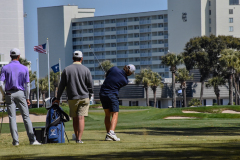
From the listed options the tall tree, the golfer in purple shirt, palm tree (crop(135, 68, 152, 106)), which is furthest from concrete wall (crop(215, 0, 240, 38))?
the golfer in purple shirt

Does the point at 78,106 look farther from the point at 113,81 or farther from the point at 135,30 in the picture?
the point at 135,30

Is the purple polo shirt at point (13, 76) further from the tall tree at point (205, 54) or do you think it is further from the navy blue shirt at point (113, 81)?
the tall tree at point (205, 54)

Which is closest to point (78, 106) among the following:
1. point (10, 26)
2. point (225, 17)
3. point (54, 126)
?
point (54, 126)

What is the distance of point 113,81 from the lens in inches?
413

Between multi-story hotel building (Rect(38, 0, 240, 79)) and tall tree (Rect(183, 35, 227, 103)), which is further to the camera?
multi-story hotel building (Rect(38, 0, 240, 79))

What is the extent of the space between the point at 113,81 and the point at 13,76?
90.0 inches

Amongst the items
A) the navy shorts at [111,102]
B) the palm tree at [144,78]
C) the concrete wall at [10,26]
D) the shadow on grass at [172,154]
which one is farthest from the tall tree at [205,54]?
the shadow on grass at [172,154]

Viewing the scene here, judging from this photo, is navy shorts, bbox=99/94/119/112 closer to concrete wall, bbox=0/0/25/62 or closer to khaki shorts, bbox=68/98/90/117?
khaki shorts, bbox=68/98/90/117

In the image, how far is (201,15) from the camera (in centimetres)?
12888

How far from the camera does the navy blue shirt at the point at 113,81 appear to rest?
10.5 metres

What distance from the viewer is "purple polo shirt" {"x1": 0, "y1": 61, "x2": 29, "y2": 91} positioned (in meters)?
9.47

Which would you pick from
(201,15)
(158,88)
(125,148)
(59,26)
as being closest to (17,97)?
(125,148)

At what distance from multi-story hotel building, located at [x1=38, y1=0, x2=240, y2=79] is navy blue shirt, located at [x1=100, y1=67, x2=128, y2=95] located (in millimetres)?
120633

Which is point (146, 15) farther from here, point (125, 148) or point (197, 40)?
point (125, 148)
